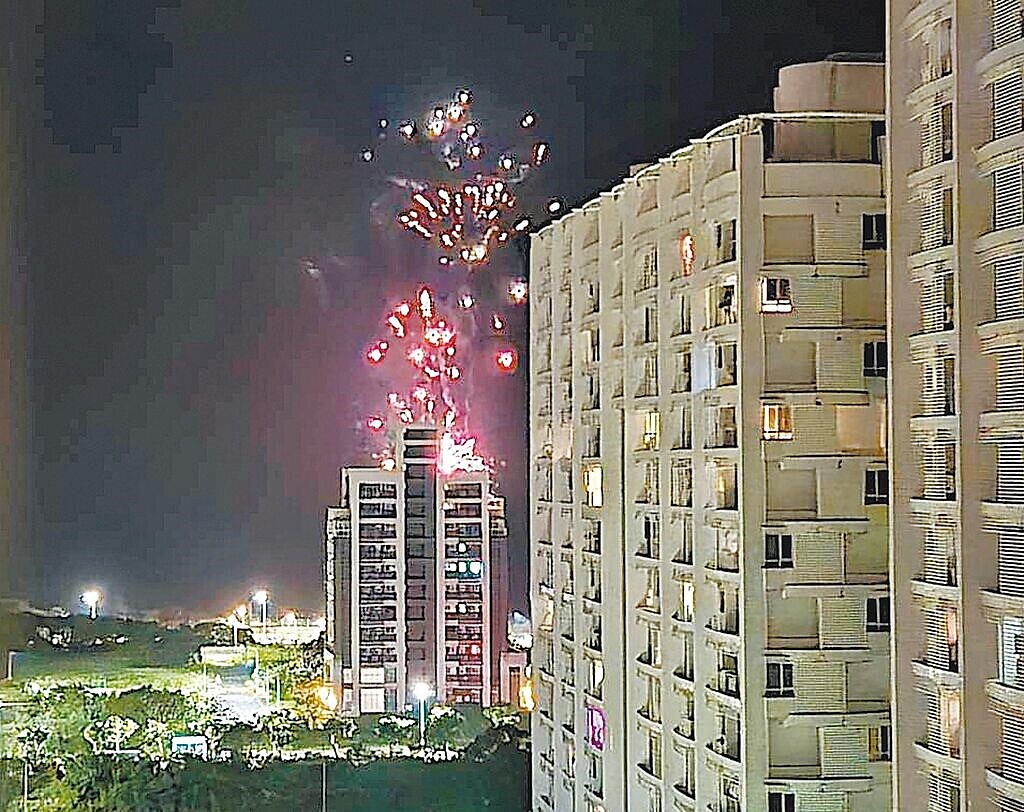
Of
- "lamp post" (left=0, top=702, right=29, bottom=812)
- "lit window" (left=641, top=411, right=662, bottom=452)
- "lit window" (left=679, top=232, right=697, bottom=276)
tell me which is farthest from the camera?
"lamp post" (left=0, top=702, right=29, bottom=812)

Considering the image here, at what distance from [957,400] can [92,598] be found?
164 centimetres

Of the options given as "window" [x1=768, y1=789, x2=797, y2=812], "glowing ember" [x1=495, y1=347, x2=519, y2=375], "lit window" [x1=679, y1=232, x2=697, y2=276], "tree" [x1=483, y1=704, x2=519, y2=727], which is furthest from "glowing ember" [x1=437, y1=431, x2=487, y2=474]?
"window" [x1=768, y1=789, x2=797, y2=812]

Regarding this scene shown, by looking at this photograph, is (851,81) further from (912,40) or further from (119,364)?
(119,364)

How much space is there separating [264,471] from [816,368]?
1078mm

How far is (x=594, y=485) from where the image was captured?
2742 mm

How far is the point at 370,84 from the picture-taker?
2.88 m

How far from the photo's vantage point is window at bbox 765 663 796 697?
91.5 inches

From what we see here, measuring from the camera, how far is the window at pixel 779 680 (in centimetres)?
232

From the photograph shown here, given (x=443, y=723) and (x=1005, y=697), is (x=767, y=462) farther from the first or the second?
(x=443, y=723)

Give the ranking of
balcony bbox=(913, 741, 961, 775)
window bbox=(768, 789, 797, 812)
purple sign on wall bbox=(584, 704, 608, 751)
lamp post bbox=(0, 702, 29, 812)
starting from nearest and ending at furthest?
balcony bbox=(913, 741, 961, 775) < window bbox=(768, 789, 797, 812) < purple sign on wall bbox=(584, 704, 608, 751) < lamp post bbox=(0, 702, 29, 812)

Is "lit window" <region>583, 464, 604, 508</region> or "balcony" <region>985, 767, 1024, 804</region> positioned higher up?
"lit window" <region>583, 464, 604, 508</region>

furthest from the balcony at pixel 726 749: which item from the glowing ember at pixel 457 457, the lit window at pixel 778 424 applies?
the glowing ember at pixel 457 457

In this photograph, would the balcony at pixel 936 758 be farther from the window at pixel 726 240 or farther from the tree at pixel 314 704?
the tree at pixel 314 704

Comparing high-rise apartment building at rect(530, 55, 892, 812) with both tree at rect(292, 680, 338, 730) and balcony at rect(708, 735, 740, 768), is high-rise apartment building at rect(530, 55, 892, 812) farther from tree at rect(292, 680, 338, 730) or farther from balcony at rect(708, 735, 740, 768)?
tree at rect(292, 680, 338, 730)
